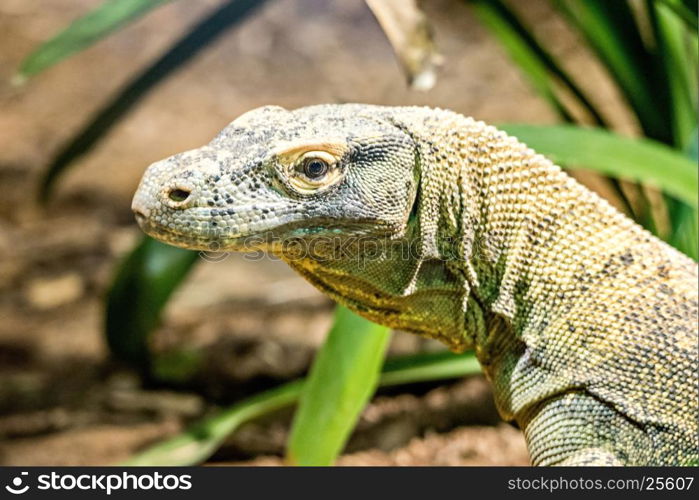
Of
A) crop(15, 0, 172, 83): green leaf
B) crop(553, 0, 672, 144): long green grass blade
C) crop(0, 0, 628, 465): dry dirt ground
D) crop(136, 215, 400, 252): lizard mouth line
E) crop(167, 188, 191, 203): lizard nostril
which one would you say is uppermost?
crop(15, 0, 172, 83): green leaf

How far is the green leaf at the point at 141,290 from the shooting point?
293cm

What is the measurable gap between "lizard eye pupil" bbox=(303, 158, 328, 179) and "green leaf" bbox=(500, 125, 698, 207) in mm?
842

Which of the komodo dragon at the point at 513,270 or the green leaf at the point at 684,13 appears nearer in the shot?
the komodo dragon at the point at 513,270

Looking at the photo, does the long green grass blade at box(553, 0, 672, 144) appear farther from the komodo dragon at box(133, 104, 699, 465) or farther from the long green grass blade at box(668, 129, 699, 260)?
the komodo dragon at box(133, 104, 699, 465)

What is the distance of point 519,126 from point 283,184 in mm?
1019

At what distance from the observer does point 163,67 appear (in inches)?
126

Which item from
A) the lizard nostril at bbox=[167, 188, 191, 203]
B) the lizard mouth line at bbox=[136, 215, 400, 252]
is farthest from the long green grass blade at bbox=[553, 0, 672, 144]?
the lizard nostril at bbox=[167, 188, 191, 203]

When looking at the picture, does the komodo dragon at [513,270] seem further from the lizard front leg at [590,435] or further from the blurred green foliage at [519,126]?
the blurred green foliage at [519,126]

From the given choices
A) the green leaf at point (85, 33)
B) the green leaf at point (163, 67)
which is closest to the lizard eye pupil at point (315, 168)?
the green leaf at point (85, 33)

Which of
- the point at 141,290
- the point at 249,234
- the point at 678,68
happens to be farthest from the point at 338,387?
the point at 678,68

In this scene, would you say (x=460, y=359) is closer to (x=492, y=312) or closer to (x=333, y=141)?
(x=492, y=312)

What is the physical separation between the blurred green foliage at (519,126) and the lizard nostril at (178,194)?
89 centimetres

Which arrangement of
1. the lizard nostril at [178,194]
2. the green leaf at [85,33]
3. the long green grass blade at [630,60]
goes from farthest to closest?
1. the long green grass blade at [630,60]
2. the green leaf at [85,33]
3. the lizard nostril at [178,194]

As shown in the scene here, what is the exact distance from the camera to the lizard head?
151 cm
